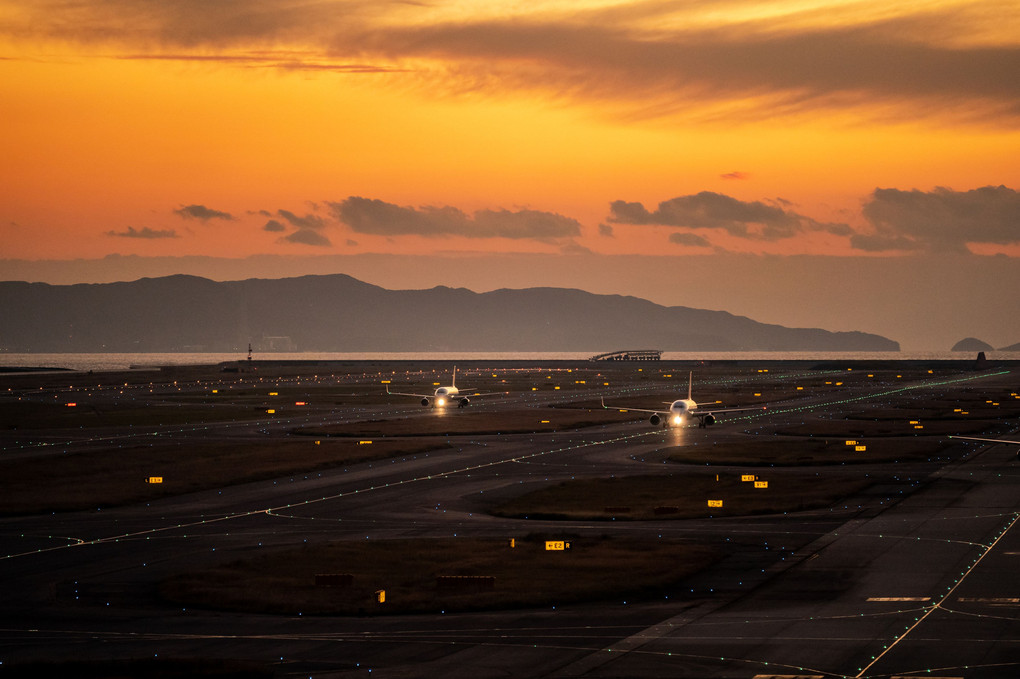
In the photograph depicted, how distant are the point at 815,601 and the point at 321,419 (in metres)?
94.3

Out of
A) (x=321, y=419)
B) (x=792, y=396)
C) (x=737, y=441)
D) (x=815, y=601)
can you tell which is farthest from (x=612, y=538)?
(x=792, y=396)

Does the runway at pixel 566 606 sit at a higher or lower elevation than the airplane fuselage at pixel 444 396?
lower

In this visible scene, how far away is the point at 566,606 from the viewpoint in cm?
3562

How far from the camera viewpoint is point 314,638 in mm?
31234

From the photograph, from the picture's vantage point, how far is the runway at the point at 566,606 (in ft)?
93.1

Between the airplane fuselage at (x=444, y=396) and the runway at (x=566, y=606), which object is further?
the airplane fuselage at (x=444, y=396)

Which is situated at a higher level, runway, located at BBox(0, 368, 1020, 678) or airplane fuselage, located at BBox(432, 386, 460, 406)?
airplane fuselage, located at BBox(432, 386, 460, 406)

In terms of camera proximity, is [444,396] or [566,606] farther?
[444,396]

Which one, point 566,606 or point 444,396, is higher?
point 444,396

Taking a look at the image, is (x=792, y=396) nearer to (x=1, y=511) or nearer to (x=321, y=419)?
(x=321, y=419)

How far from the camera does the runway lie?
28.4 metres

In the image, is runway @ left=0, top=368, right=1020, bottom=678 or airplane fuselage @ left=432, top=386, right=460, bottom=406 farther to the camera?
airplane fuselage @ left=432, top=386, right=460, bottom=406

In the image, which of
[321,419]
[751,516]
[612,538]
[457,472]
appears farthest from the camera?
[321,419]

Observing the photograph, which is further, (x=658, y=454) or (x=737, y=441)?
(x=737, y=441)
